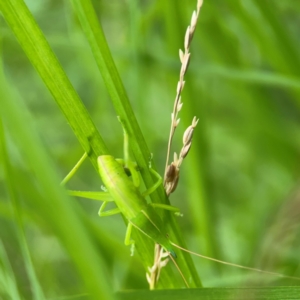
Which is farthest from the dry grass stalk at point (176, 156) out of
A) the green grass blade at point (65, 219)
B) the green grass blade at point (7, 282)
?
the green grass blade at point (65, 219)

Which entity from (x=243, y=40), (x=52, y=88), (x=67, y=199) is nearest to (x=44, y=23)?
(x=243, y=40)

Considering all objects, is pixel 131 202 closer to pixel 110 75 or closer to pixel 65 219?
pixel 110 75

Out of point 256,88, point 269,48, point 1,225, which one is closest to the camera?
point 1,225

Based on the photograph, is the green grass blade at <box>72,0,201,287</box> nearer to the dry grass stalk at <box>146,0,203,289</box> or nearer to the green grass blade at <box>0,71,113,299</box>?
the dry grass stalk at <box>146,0,203,289</box>

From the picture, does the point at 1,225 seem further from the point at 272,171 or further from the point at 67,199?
the point at 272,171

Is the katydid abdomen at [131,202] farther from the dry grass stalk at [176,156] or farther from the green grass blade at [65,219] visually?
the green grass blade at [65,219]

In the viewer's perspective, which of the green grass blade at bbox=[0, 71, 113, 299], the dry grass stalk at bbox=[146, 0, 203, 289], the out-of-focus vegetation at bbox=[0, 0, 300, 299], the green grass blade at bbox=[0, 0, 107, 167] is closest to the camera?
the green grass blade at bbox=[0, 71, 113, 299]

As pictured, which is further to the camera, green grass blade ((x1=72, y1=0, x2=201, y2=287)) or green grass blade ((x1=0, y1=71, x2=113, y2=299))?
green grass blade ((x1=72, y1=0, x2=201, y2=287))

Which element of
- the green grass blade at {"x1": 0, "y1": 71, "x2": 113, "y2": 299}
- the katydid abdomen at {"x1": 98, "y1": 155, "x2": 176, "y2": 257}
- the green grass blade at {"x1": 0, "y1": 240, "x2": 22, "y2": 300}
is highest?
the green grass blade at {"x1": 0, "y1": 71, "x2": 113, "y2": 299}

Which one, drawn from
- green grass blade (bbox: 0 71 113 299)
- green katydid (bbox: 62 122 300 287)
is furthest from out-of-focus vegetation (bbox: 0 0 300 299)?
green grass blade (bbox: 0 71 113 299)
